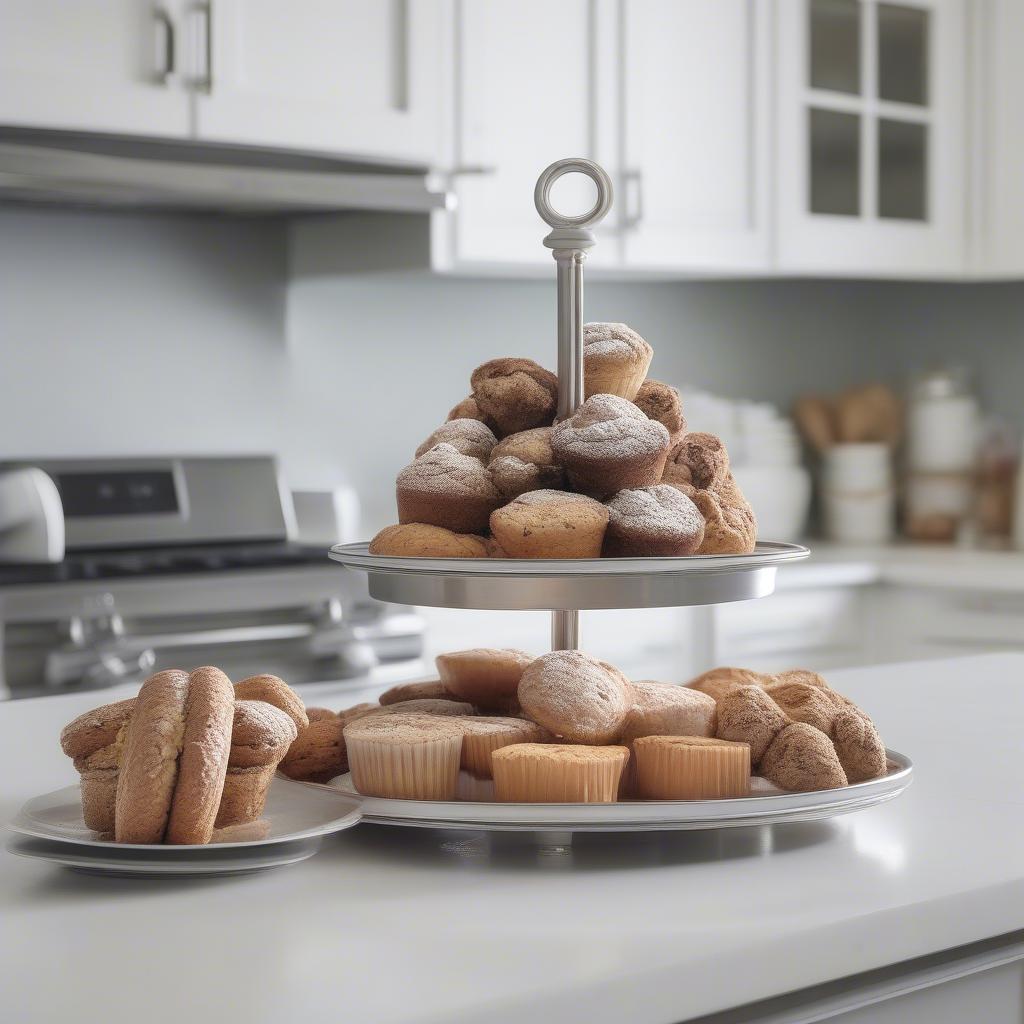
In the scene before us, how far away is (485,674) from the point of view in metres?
0.99

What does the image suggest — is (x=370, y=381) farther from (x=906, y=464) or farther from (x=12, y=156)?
(x=906, y=464)

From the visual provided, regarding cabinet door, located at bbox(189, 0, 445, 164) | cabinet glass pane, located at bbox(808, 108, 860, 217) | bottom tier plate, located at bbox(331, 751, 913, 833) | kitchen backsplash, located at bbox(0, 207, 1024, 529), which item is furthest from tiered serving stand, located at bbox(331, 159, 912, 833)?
cabinet glass pane, located at bbox(808, 108, 860, 217)

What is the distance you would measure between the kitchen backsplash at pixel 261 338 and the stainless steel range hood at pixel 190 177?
6.3 inches

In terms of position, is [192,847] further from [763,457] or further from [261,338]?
[763,457]

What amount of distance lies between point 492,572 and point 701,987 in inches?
11.6

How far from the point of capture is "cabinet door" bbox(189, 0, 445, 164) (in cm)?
228

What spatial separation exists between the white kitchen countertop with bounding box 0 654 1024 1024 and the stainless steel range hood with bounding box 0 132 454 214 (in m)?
1.39

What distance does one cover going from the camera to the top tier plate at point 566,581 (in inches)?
34.2

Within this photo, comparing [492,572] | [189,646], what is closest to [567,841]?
[492,572]

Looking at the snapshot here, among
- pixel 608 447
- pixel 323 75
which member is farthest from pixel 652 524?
pixel 323 75

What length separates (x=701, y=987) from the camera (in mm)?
650

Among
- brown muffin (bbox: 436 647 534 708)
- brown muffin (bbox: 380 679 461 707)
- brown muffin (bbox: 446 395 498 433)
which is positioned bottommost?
brown muffin (bbox: 380 679 461 707)

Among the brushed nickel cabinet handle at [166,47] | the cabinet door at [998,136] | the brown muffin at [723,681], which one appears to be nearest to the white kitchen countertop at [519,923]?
the brown muffin at [723,681]

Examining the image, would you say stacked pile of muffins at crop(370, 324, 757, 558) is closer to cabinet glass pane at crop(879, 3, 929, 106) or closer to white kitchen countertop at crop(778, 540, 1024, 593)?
white kitchen countertop at crop(778, 540, 1024, 593)
